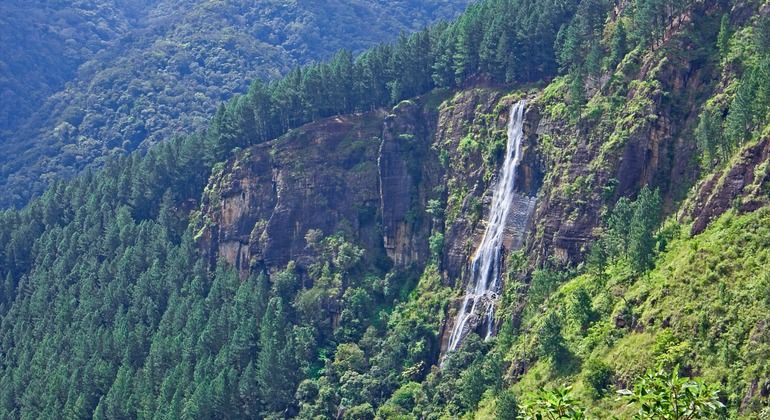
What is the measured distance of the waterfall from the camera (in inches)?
4528

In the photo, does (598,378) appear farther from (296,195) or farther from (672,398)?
(296,195)

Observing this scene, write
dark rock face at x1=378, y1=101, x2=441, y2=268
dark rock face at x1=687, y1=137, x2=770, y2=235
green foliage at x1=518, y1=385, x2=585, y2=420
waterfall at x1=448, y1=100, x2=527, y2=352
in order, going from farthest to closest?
dark rock face at x1=378, y1=101, x2=441, y2=268, waterfall at x1=448, y1=100, x2=527, y2=352, dark rock face at x1=687, y1=137, x2=770, y2=235, green foliage at x1=518, y1=385, x2=585, y2=420

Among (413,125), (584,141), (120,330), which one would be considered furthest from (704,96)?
(120,330)

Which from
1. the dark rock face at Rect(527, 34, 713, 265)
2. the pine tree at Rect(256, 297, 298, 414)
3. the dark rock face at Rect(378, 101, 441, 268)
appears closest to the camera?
the dark rock face at Rect(527, 34, 713, 265)

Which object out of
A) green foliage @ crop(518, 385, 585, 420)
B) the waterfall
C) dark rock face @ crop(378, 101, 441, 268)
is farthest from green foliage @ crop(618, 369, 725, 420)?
dark rock face @ crop(378, 101, 441, 268)

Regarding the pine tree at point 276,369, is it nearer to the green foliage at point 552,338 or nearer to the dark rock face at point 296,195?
the dark rock face at point 296,195

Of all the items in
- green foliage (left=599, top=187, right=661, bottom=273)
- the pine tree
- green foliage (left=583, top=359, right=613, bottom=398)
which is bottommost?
the pine tree

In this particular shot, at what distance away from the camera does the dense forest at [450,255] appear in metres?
90.2

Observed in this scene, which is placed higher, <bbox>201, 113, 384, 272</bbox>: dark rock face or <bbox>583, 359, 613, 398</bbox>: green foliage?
<bbox>201, 113, 384, 272</bbox>: dark rock face

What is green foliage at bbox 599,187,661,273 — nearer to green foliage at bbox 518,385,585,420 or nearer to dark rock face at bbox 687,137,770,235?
dark rock face at bbox 687,137,770,235

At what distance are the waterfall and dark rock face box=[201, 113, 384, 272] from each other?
19409mm

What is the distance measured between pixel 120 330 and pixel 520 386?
197 ft

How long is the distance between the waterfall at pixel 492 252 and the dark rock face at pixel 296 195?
1941cm

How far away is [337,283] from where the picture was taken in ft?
425
